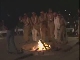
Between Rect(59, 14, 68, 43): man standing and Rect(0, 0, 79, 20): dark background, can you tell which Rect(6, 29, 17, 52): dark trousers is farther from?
Rect(0, 0, 79, 20): dark background

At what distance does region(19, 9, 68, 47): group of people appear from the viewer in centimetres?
2323

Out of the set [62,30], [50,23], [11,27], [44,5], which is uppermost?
[44,5]

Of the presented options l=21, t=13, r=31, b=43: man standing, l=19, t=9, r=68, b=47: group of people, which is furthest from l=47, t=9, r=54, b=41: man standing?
l=21, t=13, r=31, b=43: man standing

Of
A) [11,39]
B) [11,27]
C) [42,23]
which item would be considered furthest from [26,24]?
[11,27]

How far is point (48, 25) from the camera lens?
2394 cm

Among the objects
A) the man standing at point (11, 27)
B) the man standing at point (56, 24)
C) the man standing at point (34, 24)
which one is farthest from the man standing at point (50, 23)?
the man standing at point (11, 27)

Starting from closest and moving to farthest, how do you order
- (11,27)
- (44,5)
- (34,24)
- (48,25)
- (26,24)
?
1. (11,27)
2. (48,25)
3. (34,24)
4. (26,24)
5. (44,5)

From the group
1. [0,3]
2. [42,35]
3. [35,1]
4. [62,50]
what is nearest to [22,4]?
[35,1]

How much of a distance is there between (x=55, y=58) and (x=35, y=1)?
150ft

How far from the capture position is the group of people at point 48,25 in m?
23.2

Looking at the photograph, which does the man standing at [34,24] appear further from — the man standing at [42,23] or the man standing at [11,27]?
the man standing at [11,27]

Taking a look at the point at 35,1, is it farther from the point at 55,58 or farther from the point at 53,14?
the point at 55,58

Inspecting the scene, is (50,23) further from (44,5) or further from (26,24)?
(44,5)

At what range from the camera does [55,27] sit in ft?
80.2
